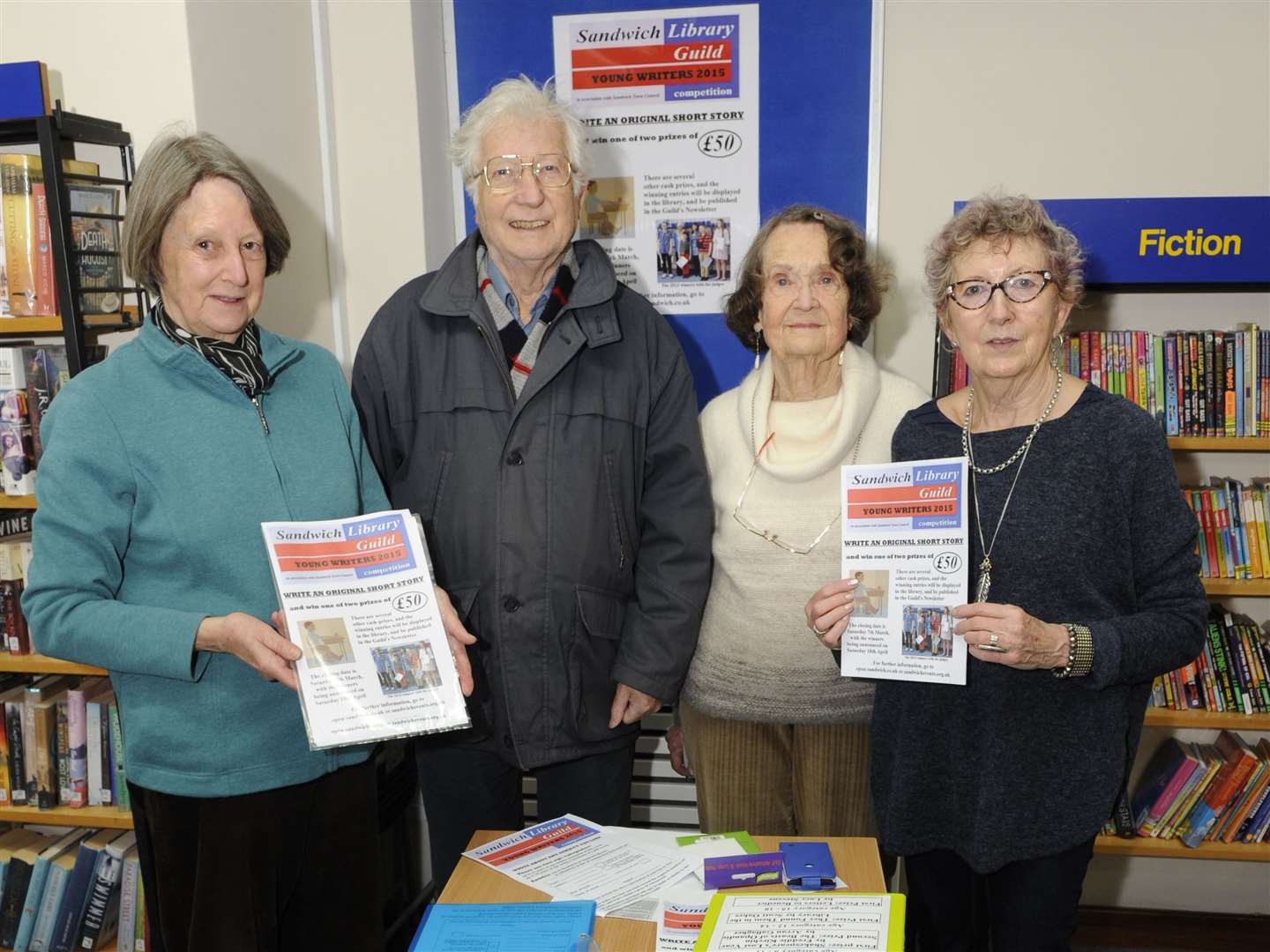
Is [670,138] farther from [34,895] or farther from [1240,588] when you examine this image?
[34,895]

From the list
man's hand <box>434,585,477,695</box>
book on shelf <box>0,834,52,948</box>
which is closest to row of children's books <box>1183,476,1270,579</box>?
man's hand <box>434,585,477,695</box>

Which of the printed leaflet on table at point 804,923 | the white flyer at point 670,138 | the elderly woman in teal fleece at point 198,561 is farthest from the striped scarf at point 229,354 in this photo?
the white flyer at point 670,138

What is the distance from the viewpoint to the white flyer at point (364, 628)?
5.16ft

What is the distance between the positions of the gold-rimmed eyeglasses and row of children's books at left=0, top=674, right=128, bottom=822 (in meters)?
1.76

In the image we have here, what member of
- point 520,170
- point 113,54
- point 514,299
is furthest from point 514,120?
point 113,54

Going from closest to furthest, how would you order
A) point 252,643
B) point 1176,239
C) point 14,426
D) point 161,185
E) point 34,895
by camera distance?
point 252,643
point 161,185
point 1176,239
point 14,426
point 34,895

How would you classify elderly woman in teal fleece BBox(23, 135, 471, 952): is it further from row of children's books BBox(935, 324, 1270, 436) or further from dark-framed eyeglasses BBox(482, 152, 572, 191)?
row of children's books BBox(935, 324, 1270, 436)

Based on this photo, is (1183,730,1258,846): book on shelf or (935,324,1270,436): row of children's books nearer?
(935,324,1270,436): row of children's books

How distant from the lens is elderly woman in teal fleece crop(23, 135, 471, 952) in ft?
5.22

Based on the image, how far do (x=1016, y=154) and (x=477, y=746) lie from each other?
7.74 ft

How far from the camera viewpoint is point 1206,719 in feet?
8.86

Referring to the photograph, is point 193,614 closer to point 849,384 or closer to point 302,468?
point 302,468

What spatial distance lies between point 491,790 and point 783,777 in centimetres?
63

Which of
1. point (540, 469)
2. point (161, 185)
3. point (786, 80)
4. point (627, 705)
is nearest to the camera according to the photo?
point (161, 185)
